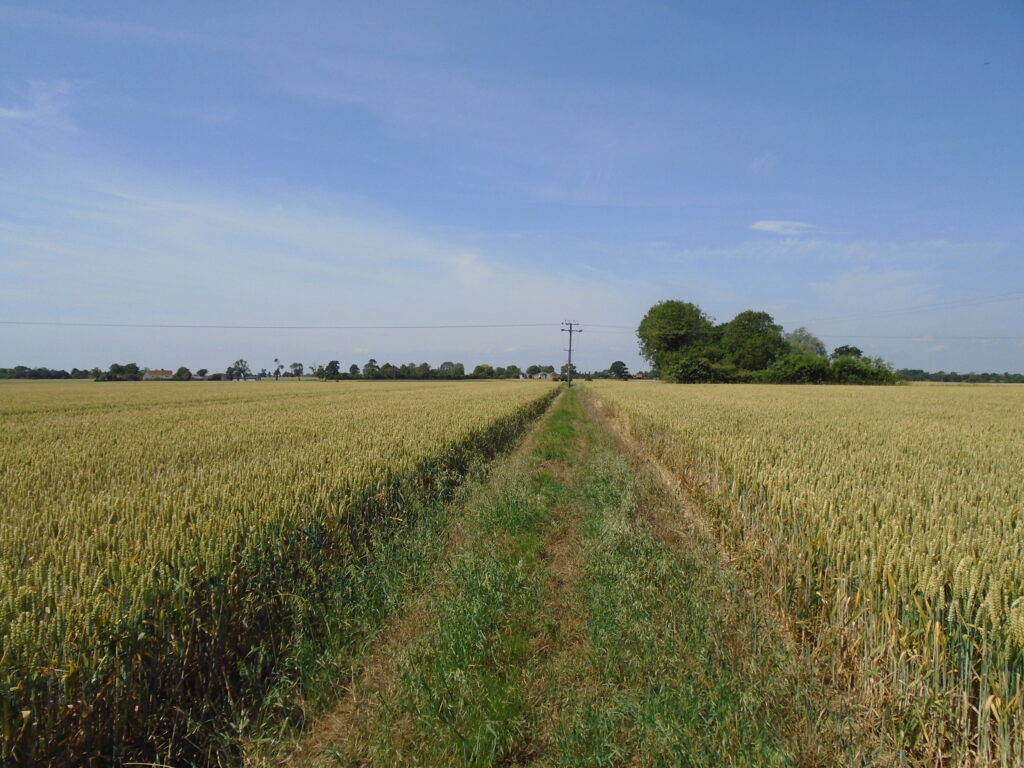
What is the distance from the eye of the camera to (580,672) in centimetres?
348

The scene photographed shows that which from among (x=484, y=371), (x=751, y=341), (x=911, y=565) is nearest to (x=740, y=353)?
(x=751, y=341)

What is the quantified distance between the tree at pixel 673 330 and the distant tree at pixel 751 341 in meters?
3.88

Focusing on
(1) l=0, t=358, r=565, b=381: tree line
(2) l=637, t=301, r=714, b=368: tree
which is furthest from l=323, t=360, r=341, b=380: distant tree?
(2) l=637, t=301, r=714, b=368: tree

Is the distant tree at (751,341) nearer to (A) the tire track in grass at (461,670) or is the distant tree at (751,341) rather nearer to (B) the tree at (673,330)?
(B) the tree at (673,330)

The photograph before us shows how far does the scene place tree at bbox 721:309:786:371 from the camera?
7988cm

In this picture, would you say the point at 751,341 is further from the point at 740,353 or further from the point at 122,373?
the point at 122,373

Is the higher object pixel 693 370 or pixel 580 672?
pixel 693 370

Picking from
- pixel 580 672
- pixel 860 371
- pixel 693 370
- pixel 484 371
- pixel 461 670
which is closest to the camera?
pixel 461 670

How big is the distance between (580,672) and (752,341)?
8721 centimetres

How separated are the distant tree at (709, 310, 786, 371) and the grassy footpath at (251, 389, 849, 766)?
261 ft

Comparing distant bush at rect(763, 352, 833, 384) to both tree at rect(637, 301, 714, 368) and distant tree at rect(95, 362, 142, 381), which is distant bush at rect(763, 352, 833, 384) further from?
distant tree at rect(95, 362, 142, 381)

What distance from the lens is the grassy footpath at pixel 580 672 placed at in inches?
107

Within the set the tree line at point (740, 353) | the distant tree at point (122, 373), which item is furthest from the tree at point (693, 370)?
the distant tree at point (122, 373)

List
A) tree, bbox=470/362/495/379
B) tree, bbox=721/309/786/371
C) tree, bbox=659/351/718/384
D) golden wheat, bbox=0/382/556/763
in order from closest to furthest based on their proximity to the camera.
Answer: golden wheat, bbox=0/382/556/763
tree, bbox=659/351/718/384
tree, bbox=721/309/786/371
tree, bbox=470/362/495/379
